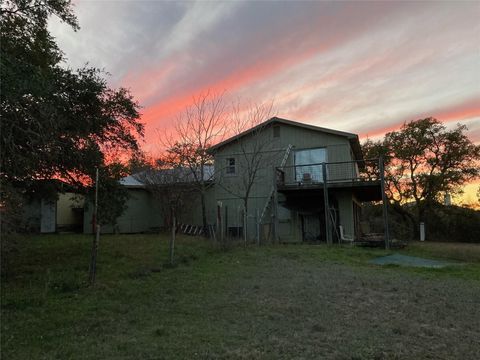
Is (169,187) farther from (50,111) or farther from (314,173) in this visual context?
(50,111)

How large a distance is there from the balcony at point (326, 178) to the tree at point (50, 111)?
882 cm

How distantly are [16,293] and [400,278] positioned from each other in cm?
763

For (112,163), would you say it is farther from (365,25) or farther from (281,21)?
(365,25)

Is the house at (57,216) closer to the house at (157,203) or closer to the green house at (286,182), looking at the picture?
the house at (157,203)

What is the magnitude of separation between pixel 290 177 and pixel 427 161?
13201 millimetres

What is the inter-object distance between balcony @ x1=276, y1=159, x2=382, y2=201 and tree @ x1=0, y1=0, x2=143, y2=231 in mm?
8822

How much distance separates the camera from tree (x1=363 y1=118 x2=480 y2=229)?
90.2 ft

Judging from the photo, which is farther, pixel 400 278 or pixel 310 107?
pixel 310 107

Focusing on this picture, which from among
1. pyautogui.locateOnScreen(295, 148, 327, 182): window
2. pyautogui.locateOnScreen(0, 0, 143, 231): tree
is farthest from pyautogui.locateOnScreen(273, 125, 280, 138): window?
pyautogui.locateOnScreen(0, 0, 143, 231): tree

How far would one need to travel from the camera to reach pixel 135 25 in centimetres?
1229

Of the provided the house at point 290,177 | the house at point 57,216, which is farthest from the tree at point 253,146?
the house at point 57,216

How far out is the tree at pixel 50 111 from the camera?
7.10 metres

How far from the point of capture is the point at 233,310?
608 cm

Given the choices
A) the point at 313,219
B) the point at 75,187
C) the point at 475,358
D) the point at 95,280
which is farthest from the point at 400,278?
the point at 313,219
